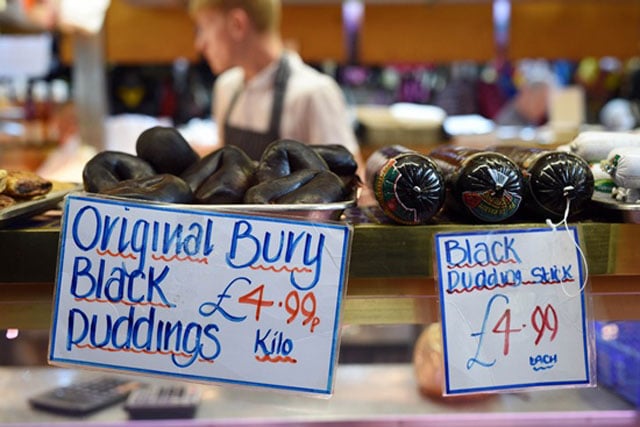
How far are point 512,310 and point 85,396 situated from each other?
0.97 meters

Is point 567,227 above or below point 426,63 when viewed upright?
below

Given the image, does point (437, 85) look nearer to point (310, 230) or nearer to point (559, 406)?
point (559, 406)

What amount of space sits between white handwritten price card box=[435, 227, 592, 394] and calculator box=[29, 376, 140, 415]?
2.82 ft

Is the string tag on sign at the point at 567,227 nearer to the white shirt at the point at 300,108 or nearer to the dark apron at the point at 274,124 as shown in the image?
the white shirt at the point at 300,108

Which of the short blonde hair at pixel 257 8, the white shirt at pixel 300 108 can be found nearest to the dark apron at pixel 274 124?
the white shirt at pixel 300 108

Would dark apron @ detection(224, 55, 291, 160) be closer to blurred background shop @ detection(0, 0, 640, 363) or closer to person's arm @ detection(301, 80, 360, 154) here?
person's arm @ detection(301, 80, 360, 154)

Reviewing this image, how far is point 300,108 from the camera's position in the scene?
2.56 m

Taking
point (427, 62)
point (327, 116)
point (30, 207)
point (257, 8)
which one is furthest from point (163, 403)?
point (427, 62)

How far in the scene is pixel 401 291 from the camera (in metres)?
0.89

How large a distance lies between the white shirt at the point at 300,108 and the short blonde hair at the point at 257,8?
0.45ft

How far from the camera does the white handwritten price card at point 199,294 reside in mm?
805

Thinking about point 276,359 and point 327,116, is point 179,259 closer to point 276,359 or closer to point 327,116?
point 276,359

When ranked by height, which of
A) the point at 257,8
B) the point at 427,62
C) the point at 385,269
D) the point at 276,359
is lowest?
the point at 276,359

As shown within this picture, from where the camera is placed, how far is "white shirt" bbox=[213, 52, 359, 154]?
8.21 ft
